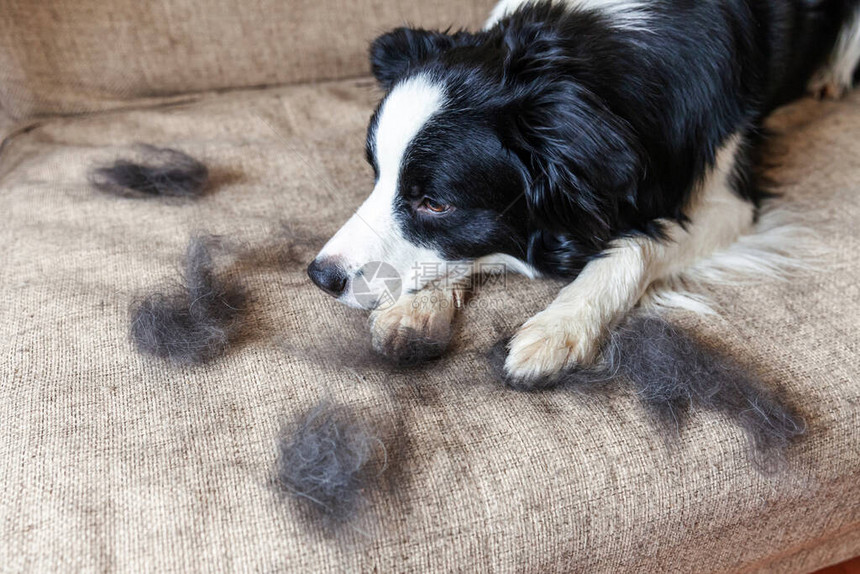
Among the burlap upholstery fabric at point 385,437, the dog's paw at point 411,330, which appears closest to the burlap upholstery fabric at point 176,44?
the burlap upholstery fabric at point 385,437

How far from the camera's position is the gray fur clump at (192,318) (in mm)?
1221

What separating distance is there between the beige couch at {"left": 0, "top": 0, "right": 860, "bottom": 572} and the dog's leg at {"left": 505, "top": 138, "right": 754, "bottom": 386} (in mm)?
64

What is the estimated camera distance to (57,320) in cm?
127

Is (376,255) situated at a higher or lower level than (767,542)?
higher

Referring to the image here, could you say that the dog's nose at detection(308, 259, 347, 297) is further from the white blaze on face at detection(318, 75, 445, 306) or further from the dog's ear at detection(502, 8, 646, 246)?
the dog's ear at detection(502, 8, 646, 246)

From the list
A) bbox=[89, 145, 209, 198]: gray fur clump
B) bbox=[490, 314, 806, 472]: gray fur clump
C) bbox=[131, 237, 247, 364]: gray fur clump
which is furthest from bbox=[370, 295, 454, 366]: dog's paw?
bbox=[89, 145, 209, 198]: gray fur clump

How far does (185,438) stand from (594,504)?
0.64 meters

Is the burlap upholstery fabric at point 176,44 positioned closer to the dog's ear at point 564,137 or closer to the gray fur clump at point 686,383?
the dog's ear at point 564,137

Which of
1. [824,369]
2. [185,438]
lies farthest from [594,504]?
[185,438]

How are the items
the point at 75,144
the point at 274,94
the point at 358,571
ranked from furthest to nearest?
the point at 274,94 < the point at 75,144 < the point at 358,571

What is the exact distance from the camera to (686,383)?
1172 mm

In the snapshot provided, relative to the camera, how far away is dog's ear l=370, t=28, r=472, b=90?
4.86 feet

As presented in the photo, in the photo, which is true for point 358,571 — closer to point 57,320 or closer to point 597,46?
point 57,320

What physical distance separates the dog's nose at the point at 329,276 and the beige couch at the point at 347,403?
5cm
